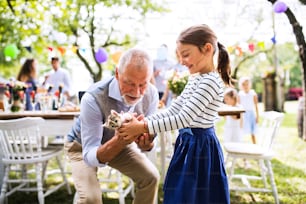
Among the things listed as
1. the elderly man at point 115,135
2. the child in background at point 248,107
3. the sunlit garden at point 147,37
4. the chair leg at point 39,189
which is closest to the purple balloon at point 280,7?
the sunlit garden at point 147,37

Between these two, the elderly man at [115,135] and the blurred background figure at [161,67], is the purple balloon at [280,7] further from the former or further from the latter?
the blurred background figure at [161,67]

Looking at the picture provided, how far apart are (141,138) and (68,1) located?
5417 millimetres

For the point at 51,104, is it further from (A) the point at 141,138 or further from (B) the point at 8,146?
(A) the point at 141,138

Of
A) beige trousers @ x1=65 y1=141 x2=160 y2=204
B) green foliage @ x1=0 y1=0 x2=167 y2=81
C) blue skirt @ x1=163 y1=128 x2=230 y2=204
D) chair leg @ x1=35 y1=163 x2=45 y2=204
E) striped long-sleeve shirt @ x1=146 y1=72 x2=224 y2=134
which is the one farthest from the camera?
green foliage @ x1=0 y1=0 x2=167 y2=81

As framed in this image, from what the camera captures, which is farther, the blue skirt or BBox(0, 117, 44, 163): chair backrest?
BBox(0, 117, 44, 163): chair backrest

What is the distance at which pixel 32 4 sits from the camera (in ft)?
19.8

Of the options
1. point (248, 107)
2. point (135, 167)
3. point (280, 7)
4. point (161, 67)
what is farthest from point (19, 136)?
point (248, 107)

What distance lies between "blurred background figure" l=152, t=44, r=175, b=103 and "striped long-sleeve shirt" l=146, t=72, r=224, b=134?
88.7 inches

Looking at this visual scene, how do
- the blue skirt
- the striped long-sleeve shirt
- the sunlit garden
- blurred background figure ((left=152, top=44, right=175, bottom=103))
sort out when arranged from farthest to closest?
blurred background figure ((left=152, top=44, right=175, bottom=103)), the sunlit garden, the blue skirt, the striped long-sleeve shirt

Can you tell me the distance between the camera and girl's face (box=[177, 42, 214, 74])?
136cm

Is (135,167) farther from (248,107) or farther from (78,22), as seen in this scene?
A: (78,22)

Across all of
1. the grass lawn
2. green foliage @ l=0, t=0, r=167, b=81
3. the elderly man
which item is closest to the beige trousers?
the elderly man

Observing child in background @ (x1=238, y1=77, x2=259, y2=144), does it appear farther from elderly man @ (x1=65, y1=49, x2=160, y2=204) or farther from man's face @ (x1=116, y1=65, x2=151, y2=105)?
man's face @ (x1=116, y1=65, x2=151, y2=105)

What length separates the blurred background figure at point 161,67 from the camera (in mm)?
3801
